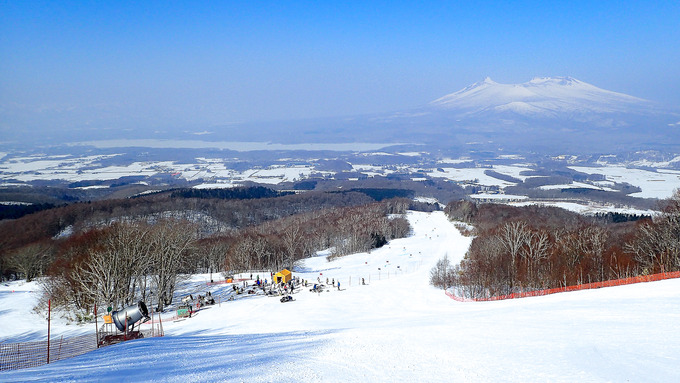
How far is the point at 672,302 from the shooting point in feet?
62.1

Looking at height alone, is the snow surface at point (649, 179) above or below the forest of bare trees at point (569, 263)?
below

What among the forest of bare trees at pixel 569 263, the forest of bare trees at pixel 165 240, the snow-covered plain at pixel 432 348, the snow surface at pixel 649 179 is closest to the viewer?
the snow-covered plain at pixel 432 348

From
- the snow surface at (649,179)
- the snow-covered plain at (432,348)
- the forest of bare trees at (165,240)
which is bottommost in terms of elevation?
the snow surface at (649,179)

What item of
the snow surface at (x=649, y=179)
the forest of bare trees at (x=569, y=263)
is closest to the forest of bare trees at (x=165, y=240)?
the forest of bare trees at (x=569, y=263)

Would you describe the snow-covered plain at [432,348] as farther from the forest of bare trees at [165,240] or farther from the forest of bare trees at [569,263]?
the forest of bare trees at [569,263]

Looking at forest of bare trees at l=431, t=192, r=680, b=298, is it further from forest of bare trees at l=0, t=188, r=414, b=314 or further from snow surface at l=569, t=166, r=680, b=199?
snow surface at l=569, t=166, r=680, b=199

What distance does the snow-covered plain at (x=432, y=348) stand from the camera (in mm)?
11828

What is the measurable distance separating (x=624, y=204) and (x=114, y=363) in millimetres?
129045

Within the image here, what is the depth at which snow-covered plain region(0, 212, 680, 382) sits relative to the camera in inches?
466

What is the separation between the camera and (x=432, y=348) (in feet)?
48.4

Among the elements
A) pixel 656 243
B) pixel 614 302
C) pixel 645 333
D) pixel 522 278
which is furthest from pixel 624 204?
pixel 645 333

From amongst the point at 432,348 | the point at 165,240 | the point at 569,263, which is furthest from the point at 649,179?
the point at 432,348

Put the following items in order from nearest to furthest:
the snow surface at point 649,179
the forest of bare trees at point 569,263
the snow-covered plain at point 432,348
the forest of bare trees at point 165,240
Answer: the snow-covered plain at point 432,348 → the forest of bare trees at point 165,240 → the forest of bare trees at point 569,263 → the snow surface at point 649,179

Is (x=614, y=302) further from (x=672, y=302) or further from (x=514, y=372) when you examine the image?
(x=514, y=372)
